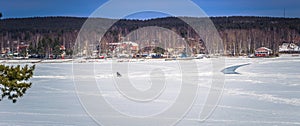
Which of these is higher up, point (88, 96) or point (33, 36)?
point (33, 36)

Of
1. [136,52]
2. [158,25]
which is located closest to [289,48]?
[158,25]

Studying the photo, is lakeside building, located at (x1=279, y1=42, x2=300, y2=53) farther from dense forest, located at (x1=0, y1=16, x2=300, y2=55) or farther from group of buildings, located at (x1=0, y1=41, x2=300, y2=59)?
group of buildings, located at (x1=0, y1=41, x2=300, y2=59)

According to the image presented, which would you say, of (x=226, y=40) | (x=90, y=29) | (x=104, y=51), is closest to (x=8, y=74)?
(x=104, y=51)

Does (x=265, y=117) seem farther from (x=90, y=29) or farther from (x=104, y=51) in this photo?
(x=90, y=29)

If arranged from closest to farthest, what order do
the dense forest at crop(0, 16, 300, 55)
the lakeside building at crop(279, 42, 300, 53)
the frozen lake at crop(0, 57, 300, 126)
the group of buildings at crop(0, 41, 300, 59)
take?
1. the frozen lake at crop(0, 57, 300, 126)
2. the group of buildings at crop(0, 41, 300, 59)
3. the dense forest at crop(0, 16, 300, 55)
4. the lakeside building at crop(279, 42, 300, 53)

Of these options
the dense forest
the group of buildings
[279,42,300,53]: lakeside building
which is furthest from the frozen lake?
[279,42,300,53]: lakeside building

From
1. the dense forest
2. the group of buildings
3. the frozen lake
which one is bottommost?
the frozen lake

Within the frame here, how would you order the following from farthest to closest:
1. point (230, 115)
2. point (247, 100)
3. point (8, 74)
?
point (247, 100) → point (230, 115) → point (8, 74)

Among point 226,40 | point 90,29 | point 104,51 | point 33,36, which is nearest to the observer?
point 104,51

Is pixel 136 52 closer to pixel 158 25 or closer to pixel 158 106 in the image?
pixel 158 25
